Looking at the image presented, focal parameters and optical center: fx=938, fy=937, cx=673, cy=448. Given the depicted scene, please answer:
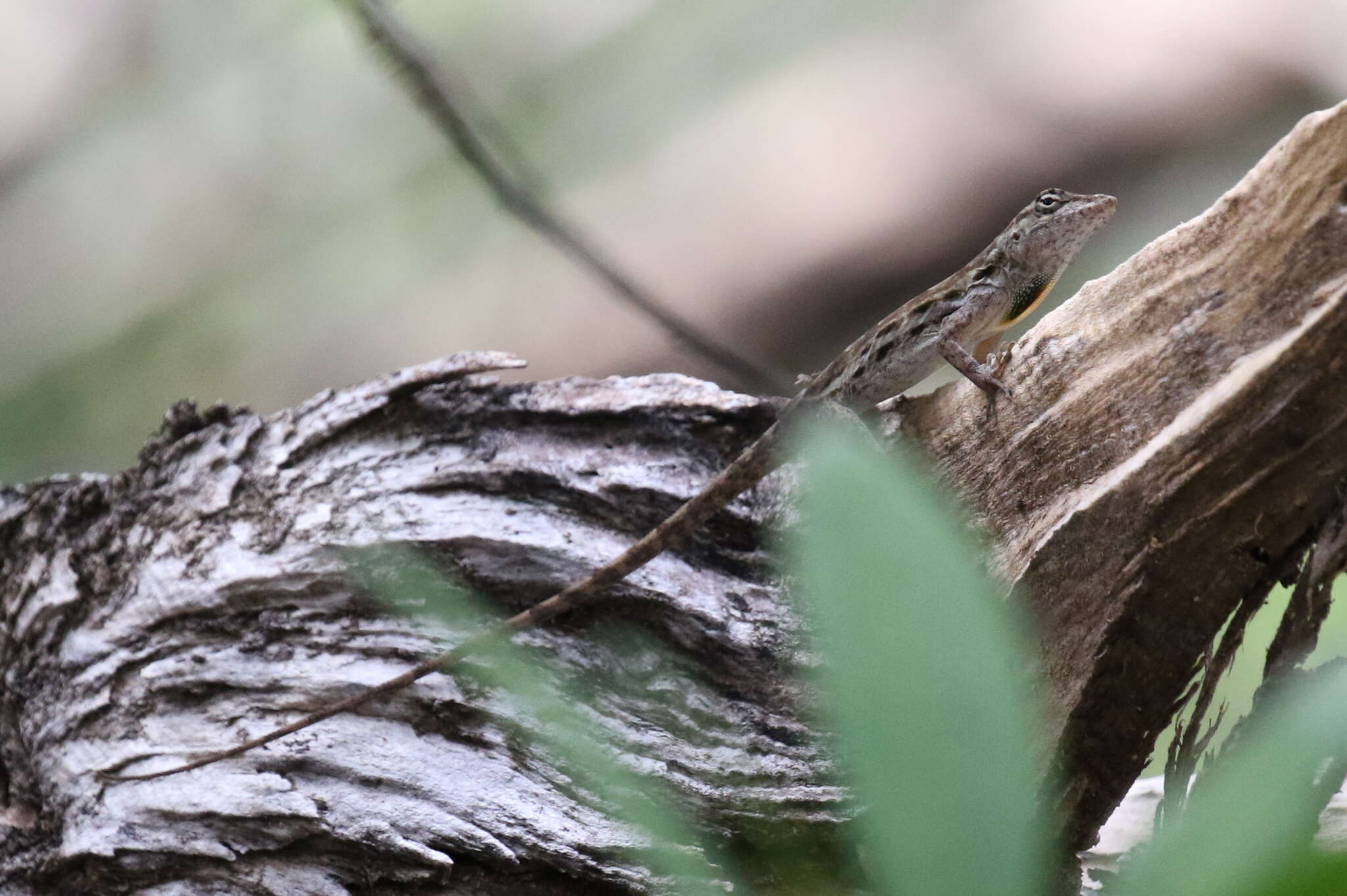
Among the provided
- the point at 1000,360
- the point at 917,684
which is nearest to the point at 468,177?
the point at 1000,360

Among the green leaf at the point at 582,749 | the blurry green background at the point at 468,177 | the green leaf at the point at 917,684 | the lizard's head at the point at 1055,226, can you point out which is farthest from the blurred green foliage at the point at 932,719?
the blurry green background at the point at 468,177

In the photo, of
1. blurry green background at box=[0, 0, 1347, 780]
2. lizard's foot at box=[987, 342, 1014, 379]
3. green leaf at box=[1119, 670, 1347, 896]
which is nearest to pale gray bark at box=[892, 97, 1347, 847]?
lizard's foot at box=[987, 342, 1014, 379]

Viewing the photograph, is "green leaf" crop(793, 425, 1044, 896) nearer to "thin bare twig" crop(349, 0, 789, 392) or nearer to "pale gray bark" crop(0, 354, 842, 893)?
"thin bare twig" crop(349, 0, 789, 392)

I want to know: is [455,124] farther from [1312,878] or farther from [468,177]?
[468,177]

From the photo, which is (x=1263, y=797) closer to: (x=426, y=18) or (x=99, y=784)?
(x=99, y=784)

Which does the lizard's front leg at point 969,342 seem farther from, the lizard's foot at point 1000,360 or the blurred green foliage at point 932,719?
the blurred green foliage at point 932,719

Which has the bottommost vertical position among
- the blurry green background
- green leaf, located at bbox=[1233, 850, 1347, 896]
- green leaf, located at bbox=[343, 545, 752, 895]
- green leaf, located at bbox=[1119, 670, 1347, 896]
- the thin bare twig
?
green leaf, located at bbox=[1233, 850, 1347, 896]

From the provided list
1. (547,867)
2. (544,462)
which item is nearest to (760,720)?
(547,867)
